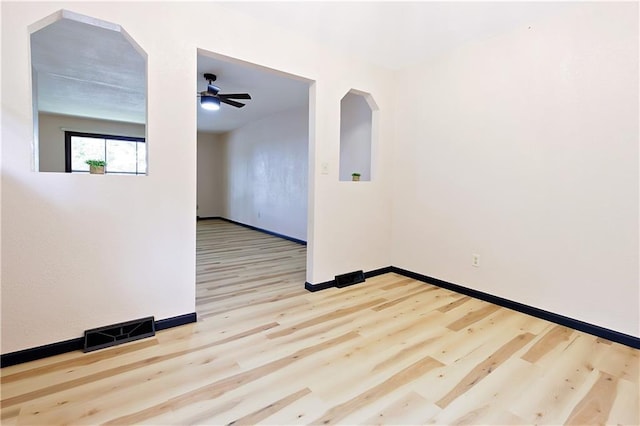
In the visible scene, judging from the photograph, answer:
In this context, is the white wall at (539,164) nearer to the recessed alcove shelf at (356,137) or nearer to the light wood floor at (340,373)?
the light wood floor at (340,373)

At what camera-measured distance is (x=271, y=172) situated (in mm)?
6430

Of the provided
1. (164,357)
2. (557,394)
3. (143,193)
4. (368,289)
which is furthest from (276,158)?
(557,394)

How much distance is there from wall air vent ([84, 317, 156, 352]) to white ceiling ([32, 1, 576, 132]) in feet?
5.21

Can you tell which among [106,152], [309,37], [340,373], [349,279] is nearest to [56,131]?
[106,152]

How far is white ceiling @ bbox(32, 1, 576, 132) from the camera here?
2.44 metres

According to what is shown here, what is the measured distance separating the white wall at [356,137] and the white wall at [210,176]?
5.03 metres

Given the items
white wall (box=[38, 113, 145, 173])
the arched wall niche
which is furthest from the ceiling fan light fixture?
white wall (box=[38, 113, 145, 173])

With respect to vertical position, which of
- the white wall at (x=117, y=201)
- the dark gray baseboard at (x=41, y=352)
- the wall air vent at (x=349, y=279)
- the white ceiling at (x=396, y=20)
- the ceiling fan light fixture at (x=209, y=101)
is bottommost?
the dark gray baseboard at (x=41, y=352)

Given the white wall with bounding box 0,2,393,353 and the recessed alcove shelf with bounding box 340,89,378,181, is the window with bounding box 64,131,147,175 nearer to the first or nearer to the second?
the recessed alcove shelf with bounding box 340,89,378,181

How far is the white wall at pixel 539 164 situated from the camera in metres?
2.11

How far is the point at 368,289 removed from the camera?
10.3ft

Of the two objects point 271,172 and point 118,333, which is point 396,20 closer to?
point 118,333

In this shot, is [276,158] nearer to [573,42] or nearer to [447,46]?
[447,46]

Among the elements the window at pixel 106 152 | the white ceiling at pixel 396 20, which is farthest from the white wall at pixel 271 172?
the white ceiling at pixel 396 20
